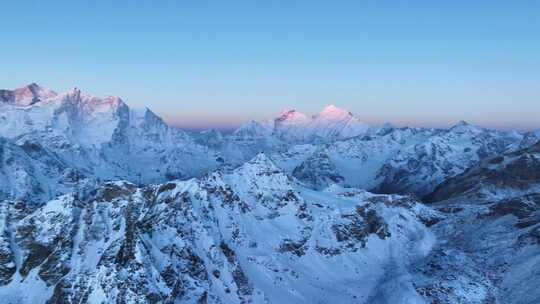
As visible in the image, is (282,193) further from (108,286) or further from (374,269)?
(108,286)

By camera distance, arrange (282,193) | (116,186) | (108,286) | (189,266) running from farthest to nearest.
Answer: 1. (282,193)
2. (116,186)
3. (189,266)
4. (108,286)

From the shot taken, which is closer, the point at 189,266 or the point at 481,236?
the point at 189,266

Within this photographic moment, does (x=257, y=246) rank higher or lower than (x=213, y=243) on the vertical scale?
lower

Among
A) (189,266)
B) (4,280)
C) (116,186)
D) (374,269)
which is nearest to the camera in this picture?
(4,280)

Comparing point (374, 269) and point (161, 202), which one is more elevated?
point (161, 202)

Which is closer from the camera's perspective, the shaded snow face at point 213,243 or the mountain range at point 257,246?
the shaded snow face at point 213,243

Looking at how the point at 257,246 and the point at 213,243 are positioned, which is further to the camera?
the point at 257,246

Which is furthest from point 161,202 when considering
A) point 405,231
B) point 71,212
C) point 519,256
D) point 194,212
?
point 519,256

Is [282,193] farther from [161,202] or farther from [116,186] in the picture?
[116,186]

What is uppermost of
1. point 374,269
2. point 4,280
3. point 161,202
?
point 161,202

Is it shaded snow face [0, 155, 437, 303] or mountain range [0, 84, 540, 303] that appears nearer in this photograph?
shaded snow face [0, 155, 437, 303]
